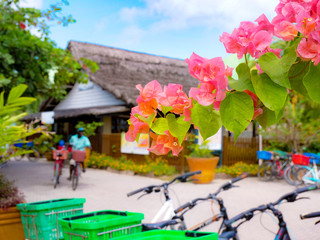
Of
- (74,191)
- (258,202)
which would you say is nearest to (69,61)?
(74,191)

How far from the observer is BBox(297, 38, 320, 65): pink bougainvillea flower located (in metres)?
0.83

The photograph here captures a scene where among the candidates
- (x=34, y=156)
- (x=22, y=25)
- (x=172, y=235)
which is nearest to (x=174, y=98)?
(x=172, y=235)

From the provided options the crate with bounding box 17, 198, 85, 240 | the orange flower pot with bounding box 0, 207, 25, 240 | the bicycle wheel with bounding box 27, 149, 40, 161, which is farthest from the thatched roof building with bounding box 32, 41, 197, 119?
the crate with bounding box 17, 198, 85, 240

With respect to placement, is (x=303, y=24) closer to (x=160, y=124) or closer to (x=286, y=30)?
(x=286, y=30)

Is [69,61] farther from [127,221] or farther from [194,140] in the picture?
[127,221]

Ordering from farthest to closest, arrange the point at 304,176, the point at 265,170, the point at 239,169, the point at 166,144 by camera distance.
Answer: the point at 239,169
the point at 265,170
the point at 304,176
the point at 166,144

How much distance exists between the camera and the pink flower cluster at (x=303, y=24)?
827 mm

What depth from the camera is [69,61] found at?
1100cm

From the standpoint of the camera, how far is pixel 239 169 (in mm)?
13250

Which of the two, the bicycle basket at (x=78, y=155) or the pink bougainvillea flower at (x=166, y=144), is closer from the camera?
the pink bougainvillea flower at (x=166, y=144)

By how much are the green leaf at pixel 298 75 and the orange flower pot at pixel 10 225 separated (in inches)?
165

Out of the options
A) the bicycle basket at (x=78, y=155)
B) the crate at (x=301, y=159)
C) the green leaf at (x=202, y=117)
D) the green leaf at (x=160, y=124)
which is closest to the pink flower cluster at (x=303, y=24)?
the green leaf at (x=202, y=117)

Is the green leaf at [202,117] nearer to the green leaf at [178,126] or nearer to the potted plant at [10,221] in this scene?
the green leaf at [178,126]

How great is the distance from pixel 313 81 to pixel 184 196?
8842mm
